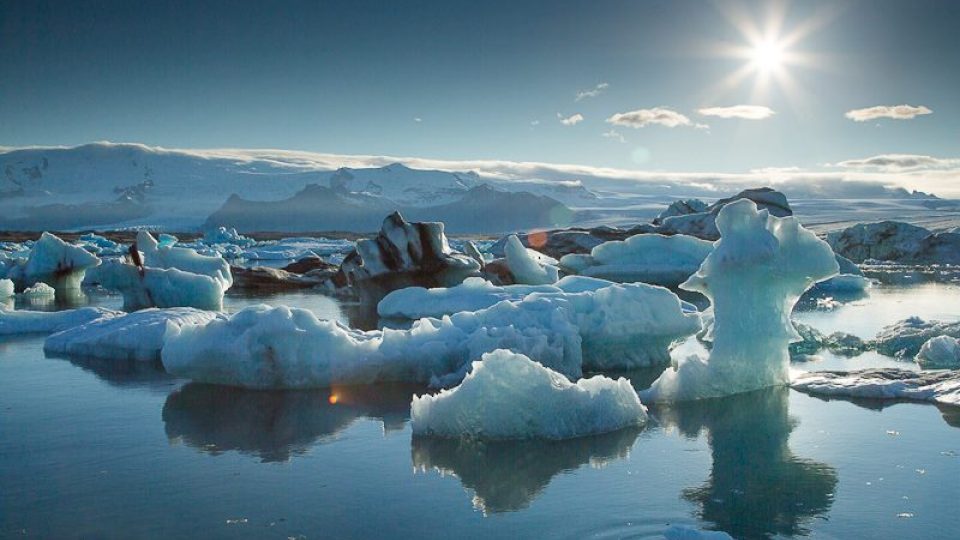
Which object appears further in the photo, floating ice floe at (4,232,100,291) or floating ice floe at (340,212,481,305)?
floating ice floe at (4,232,100,291)

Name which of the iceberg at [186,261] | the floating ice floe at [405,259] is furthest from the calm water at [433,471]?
the iceberg at [186,261]

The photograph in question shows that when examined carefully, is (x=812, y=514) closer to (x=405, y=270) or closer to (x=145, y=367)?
(x=145, y=367)

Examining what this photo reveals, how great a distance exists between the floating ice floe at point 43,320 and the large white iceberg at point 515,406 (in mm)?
6805

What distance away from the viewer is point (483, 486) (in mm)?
4613

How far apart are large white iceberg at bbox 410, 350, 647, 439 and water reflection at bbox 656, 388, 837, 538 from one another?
71 centimetres

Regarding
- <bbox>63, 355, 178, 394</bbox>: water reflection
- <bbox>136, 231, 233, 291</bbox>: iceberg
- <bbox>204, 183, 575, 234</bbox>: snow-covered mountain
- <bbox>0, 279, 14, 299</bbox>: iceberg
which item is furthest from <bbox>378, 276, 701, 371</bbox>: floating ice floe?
<bbox>204, 183, 575, 234</bbox>: snow-covered mountain

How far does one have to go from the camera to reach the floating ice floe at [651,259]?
68.3ft

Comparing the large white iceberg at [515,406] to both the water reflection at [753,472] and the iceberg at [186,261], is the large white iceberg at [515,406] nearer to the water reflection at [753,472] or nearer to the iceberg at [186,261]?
the water reflection at [753,472]

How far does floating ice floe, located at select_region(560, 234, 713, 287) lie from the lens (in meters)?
20.8

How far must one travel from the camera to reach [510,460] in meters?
5.03

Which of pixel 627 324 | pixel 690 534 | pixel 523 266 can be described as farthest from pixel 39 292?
pixel 690 534

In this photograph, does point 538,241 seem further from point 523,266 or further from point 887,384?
point 887,384

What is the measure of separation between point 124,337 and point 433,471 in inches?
208

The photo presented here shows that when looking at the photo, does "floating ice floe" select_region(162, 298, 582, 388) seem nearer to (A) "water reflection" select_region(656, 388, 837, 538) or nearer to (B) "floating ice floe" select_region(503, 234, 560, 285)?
(A) "water reflection" select_region(656, 388, 837, 538)
